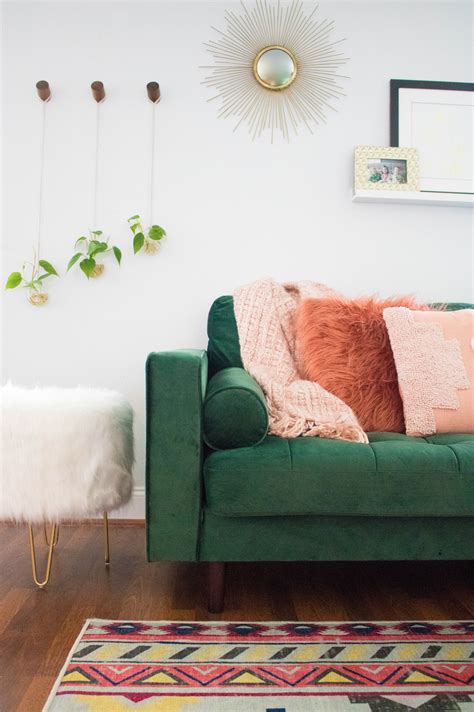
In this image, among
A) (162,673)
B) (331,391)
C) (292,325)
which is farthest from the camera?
(292,325)

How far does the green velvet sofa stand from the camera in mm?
1455

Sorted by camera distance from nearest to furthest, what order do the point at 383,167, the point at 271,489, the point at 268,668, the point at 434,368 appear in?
1. the point at 268,668
2. the point at 271,489
3. the point at 434,368
4. the point at 383,167

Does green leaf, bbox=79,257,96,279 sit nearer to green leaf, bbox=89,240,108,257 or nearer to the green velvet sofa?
green leaf, bbox=89,240,108,257

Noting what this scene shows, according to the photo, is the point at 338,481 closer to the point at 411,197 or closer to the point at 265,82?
the point at 411,197

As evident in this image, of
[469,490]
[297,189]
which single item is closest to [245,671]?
[469,490]

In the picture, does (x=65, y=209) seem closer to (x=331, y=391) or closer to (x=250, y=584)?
(x=331, y=391)

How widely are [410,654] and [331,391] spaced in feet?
2.63

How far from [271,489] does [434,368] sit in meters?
0.73

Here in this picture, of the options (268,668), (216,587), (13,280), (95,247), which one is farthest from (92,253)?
(268,668)

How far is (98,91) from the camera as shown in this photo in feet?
8.05

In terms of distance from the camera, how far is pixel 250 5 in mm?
2574

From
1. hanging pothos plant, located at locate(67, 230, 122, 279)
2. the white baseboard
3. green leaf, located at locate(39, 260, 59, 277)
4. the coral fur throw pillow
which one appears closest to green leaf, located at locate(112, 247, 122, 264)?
hanging pothos plant, located at locate(67, 230, 122, 279)

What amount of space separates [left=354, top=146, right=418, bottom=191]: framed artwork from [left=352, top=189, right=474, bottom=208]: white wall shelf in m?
0.03

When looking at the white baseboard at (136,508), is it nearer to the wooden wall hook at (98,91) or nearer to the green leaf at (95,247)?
the green leaf at (95,247)
